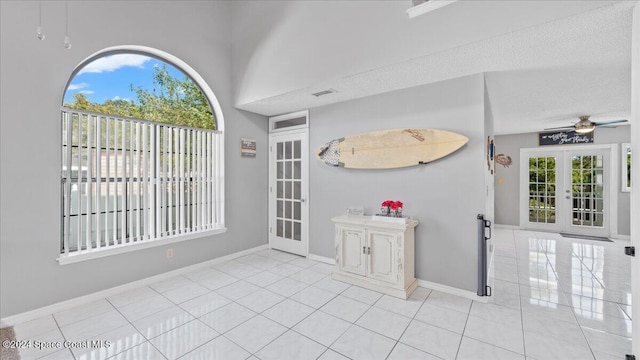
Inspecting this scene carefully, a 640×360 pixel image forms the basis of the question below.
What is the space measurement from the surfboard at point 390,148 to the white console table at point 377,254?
77 centimetres

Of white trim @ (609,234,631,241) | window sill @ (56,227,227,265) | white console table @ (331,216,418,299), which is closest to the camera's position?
window sill @ (56,227,227,265)

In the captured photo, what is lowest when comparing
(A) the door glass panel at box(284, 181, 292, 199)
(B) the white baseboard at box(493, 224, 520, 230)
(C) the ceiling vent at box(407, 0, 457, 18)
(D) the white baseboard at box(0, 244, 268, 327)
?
(D) the white baseboard at box(0, 244, 268, 327)

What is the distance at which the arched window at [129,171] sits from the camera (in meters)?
2.75

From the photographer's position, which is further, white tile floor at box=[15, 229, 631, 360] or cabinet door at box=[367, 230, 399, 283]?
cabinet door at box=[367, 230, 399, 283]

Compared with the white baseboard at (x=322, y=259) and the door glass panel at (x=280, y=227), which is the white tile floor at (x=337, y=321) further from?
the door glass panel at (x=280, y=227)

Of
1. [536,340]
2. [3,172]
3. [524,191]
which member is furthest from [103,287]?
[524,191]

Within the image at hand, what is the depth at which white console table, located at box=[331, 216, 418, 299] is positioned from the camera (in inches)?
112

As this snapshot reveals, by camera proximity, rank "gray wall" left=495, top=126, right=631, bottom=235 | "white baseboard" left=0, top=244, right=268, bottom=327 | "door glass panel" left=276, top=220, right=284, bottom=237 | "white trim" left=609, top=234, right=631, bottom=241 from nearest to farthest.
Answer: "white baseboard" left=0, top=244, right=268, bottom=327
"door glass panel" left=276, top=220, right=284, bottom=237
"white trim" left=609, top=234, right=631, bottom=241
"gray wall" left=495, top=126, right=631, bottom=235

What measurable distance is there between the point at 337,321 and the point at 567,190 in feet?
23.3

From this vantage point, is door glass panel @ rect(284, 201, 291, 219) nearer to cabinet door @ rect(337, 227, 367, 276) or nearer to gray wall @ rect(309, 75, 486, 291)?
gray wall @ rect(309, 75, 486, 291)

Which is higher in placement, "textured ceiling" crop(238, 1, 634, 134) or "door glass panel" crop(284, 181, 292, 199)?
"textured ceiling" crop(238, 1, 634, 134)

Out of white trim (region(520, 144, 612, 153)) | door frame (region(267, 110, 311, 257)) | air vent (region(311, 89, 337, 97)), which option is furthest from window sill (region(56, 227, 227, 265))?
white trim (region(520, 144, 612, 153))

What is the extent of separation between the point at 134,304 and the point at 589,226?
348 inches

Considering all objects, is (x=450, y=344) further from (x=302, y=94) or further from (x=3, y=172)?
(x=3, y=172)
